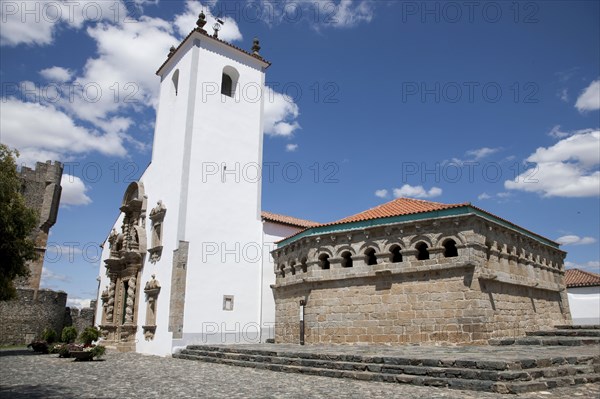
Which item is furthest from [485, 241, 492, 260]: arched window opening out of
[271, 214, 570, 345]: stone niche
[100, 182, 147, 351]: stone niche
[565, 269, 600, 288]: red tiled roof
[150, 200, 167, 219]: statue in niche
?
[565, 269, 600, 288]: red tiled roof

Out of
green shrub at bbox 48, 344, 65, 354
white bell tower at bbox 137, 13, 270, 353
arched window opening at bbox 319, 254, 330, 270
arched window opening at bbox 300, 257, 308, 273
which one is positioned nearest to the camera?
arched window opening at bbox 319, 254, 330, 270

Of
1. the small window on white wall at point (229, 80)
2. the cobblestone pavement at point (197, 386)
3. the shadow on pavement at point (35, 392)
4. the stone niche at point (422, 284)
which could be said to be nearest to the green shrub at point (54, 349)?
the cobblestone pavement at point (197, 386)

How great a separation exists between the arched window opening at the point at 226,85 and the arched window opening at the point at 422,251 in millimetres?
12796

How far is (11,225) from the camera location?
14500mm

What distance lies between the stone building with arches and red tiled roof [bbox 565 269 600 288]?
1389 cm

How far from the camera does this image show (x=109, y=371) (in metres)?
11.6

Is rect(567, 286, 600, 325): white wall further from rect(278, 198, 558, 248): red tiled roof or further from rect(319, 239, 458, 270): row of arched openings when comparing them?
rect(319, 239, 458, 270): row of arched openings

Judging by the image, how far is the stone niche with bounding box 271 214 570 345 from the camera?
12.3 meters

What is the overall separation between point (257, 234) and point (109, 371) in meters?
9.56

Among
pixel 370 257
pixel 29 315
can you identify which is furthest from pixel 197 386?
pixel 29 315

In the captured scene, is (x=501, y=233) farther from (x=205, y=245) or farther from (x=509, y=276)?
(x=205, y=245)

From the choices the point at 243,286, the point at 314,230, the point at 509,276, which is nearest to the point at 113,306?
the point at 243,286

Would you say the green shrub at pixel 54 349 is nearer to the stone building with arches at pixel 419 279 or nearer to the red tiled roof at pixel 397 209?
the stone building with arches at pixel 419 279

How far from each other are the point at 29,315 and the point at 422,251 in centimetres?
2634
